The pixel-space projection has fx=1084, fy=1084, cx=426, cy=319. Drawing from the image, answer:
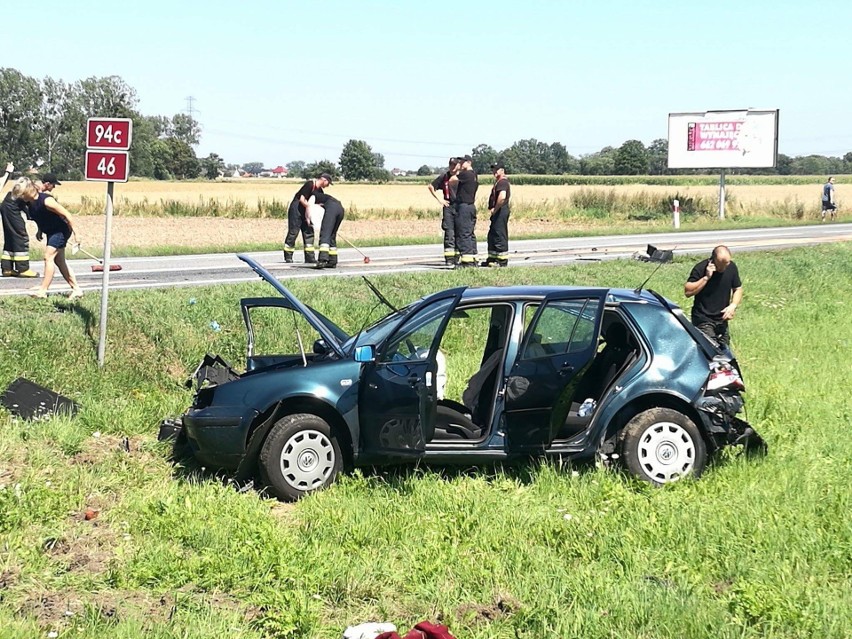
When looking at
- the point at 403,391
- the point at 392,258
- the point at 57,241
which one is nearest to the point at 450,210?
the point at 392,258

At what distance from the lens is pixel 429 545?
667 centimetres

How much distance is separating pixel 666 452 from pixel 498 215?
11.0m

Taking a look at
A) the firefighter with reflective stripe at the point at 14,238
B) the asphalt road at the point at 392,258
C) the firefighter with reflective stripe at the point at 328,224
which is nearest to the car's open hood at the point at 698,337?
the asphalt road at the point at 392,258

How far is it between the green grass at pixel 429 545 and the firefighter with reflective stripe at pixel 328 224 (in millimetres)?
9188

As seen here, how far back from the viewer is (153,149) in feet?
376

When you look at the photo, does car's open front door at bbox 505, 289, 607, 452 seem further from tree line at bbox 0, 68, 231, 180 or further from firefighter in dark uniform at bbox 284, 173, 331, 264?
tree line at bbox 0, 68, 231, 180

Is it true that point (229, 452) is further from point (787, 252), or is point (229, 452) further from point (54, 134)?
point (54, 134)

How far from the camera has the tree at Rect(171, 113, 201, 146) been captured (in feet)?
441

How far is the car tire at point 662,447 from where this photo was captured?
7.96 meters

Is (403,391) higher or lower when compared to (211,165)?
lower

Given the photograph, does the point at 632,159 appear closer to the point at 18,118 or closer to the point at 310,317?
the point at 18,118

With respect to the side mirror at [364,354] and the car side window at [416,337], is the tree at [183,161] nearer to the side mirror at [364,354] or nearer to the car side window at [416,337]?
the car side window at [416,337]

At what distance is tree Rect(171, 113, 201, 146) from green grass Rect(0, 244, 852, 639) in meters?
129

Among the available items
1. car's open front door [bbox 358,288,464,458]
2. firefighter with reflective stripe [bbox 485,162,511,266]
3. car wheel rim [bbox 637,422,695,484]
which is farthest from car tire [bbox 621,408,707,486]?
firefighter with reflective stripe [bbox 485,162,511,266]
